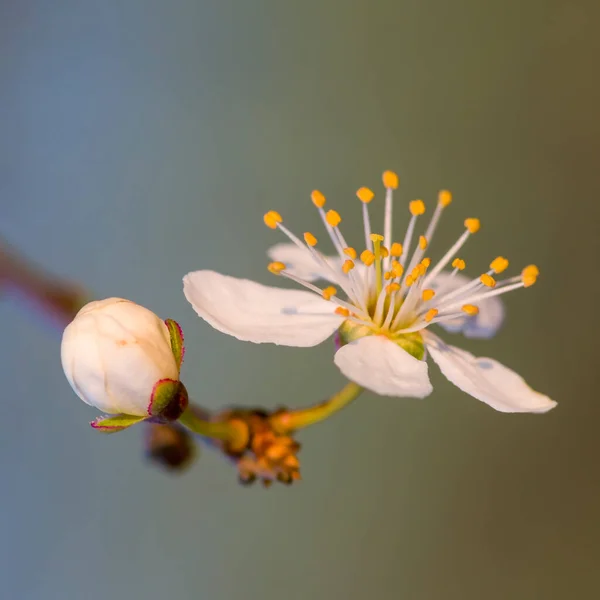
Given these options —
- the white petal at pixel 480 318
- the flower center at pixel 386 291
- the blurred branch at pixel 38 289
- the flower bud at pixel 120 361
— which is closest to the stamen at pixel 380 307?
the flower center at pixel 386 291

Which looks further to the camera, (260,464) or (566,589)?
(566,589)

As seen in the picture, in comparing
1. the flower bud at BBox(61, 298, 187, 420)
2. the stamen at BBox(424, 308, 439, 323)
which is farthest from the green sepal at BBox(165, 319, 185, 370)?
the stamen at BBox(424, 308, 439, 323)

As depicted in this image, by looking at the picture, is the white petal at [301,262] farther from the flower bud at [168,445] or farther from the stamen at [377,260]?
the flower bud at [168,445]

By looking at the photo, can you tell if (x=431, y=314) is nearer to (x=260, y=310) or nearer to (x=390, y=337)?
(x=390, y=337)

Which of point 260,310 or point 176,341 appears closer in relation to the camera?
point 176,341

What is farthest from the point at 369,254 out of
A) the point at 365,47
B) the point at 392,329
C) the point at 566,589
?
the point at 566,589

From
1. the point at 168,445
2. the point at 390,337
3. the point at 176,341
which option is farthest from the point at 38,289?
the point at 390,337

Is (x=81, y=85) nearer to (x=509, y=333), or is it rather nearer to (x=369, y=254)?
(x=369, y=254)
